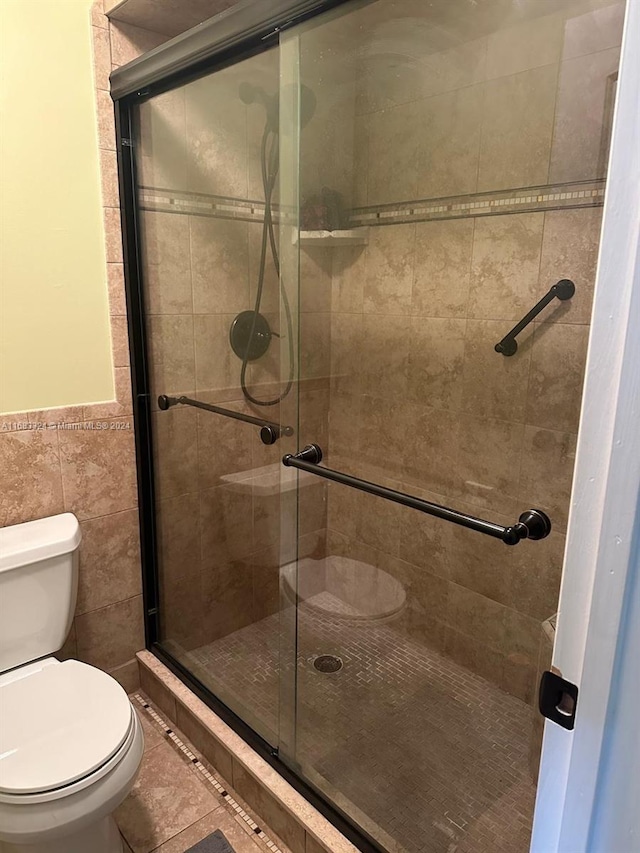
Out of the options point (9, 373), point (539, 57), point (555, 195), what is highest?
point (539, 57)

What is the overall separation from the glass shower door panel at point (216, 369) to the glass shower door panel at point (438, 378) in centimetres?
16

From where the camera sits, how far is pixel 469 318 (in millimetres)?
1865

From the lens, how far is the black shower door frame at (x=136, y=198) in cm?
138

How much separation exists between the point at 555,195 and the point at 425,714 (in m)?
1.59

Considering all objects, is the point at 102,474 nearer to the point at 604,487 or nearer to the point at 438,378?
the point at 438,378

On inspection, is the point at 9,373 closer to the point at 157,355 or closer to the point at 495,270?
the point at 157,355

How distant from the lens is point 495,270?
1.79m

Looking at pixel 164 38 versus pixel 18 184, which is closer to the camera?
pixel 18 184

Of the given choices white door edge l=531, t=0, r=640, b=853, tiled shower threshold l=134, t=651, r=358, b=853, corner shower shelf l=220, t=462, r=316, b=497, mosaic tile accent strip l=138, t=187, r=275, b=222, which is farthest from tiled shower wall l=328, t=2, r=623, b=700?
white door edge l=531, t=0, r=640, b=853

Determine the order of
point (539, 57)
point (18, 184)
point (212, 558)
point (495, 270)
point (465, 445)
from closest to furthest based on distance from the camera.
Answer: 1. point (539, 57)
2. point (18, 184)
3. point (495, 270)
4. point (465, 445)
5. point (212, 558)

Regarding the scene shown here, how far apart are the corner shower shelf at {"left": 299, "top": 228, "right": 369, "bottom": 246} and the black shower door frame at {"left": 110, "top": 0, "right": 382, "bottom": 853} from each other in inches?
19.4

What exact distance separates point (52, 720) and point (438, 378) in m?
1.51

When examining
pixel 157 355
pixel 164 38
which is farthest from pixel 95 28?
pixel 157 355

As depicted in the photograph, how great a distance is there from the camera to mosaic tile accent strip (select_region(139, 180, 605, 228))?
161cm
